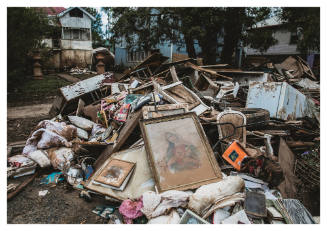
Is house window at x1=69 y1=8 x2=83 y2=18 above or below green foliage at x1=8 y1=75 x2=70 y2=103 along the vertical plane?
above

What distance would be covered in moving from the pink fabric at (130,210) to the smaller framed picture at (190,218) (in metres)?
0.49

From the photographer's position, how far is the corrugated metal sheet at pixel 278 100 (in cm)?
385

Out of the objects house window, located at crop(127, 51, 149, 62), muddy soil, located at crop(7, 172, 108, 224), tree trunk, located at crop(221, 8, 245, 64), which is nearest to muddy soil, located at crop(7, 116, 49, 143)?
muddy soil, located at crop(7, 172, 108, 224)

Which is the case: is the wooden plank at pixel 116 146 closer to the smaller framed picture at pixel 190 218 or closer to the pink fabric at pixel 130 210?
the pink fabric at pixel 130 210

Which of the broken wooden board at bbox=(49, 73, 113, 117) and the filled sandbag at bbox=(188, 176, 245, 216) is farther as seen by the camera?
the broken wooden board at bbox=(49, 73, 113, 117)

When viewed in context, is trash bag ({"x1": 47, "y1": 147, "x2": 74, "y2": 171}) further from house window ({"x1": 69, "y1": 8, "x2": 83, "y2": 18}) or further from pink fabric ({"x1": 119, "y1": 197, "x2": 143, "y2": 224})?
house window ({"x1": 69, "y1": 8, "x2": 83, "y2": 18})

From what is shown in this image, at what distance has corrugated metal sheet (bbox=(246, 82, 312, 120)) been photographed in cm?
385

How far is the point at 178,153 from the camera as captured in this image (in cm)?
271

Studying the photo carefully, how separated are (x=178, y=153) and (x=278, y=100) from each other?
7.81 feet

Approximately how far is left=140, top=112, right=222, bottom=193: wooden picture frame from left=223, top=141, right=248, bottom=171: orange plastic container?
0.28 meters

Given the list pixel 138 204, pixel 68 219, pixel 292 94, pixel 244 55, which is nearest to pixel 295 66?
pixel 292 94

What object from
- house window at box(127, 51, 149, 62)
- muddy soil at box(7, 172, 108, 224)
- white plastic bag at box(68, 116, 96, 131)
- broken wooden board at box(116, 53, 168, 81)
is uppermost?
house window at box(127, 51, 149, 62)

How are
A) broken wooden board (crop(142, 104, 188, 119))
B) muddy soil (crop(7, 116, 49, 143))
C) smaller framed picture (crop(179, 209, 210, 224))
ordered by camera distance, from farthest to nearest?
muddy soil (crop(7, 116, 49, 143)), broken wooden board (crop(142, 104, 188, 119)), smaller framed picture (crop(179, 209, 210, 224))

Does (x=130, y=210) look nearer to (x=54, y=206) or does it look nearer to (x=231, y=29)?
(x=54, y=206)
